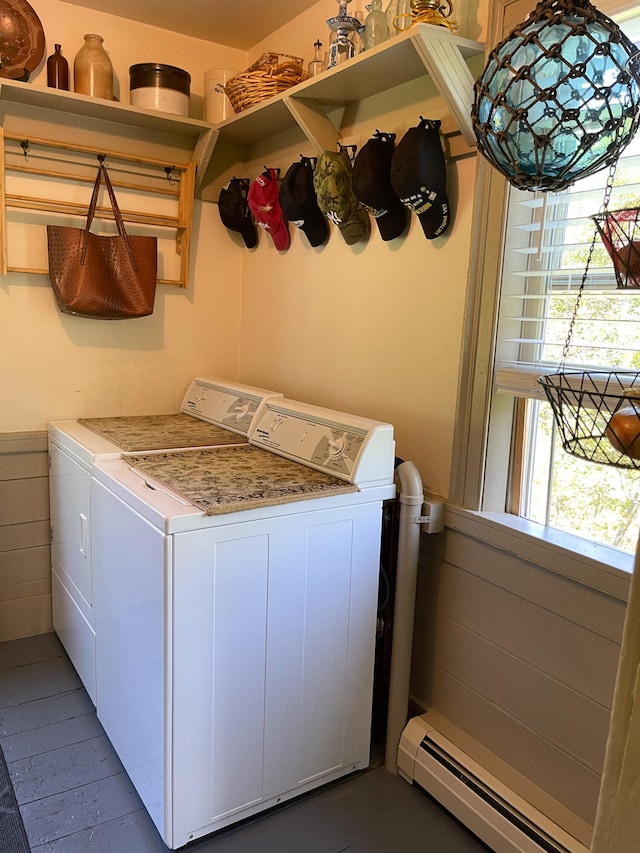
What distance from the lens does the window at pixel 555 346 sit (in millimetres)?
1475

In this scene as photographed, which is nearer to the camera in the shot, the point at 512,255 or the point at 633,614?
the point at 633,614

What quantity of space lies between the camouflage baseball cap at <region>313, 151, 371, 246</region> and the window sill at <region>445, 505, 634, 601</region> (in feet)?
3.20

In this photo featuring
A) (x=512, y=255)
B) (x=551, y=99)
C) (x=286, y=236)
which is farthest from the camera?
(x=286, y=236)

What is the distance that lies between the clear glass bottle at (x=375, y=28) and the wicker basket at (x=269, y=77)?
449 millimetres

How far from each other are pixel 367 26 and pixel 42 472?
197cm

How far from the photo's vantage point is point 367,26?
1.87m

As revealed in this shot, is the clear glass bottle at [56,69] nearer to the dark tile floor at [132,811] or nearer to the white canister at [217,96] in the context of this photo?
the white canister at [217,96]

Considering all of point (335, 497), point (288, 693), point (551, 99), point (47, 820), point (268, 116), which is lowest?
point (47, 820)

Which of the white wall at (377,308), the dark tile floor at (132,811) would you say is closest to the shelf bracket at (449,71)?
the white wall at (377,308)

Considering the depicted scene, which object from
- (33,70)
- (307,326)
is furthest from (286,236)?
(33,70)

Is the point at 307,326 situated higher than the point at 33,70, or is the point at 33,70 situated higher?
the point at 33,70

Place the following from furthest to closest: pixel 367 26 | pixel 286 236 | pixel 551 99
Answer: pixel 286 236
pixel 367 26
pixel 551 99

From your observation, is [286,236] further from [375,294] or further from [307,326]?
[375,294]

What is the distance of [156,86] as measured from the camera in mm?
2434
